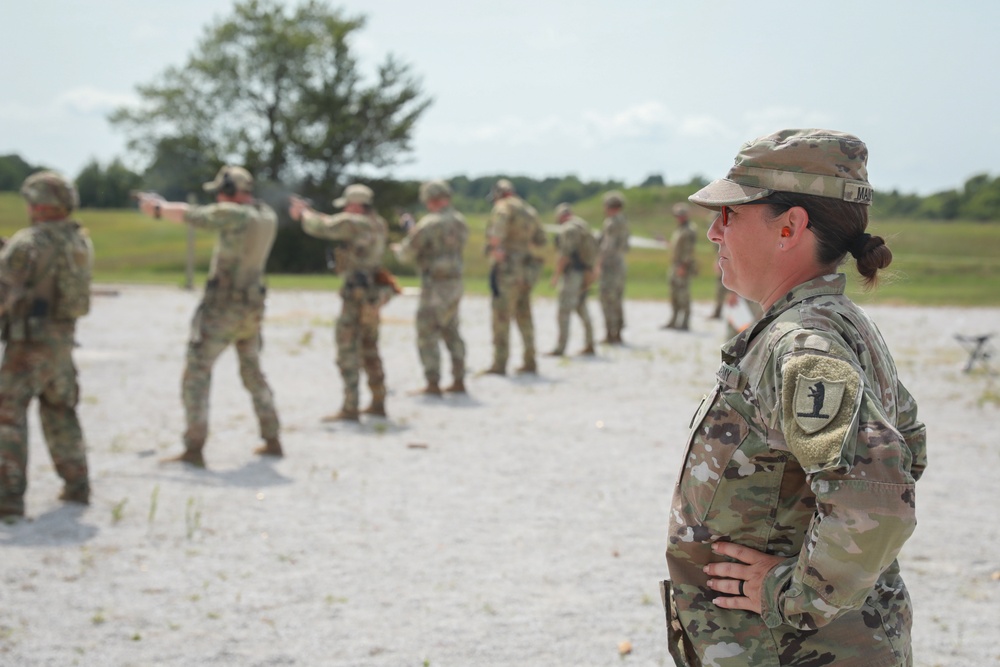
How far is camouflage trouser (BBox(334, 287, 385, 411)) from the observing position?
10.3 metres

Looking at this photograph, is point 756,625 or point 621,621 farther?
point 621,621

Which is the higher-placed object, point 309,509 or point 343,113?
point 343,113

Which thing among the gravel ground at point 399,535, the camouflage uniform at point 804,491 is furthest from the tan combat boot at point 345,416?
the camouflage uniform at point 804,491

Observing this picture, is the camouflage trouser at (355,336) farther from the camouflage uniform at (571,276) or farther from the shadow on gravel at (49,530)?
the camouflage uniform at (571,276)

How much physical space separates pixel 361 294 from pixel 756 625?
27.5 ft

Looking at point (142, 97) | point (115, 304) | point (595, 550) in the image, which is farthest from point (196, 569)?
point (142, 97)

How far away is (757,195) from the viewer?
2223mm

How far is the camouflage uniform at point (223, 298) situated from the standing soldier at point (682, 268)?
40.0 ft

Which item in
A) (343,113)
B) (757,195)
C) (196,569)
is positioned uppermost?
(343,113)

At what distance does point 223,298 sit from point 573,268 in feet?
27.0

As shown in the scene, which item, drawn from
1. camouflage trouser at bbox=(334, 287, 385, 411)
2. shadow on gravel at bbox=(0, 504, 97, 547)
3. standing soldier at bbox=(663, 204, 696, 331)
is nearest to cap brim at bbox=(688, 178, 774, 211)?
shadow on gravel at bbox=(0, 504, 97, 547)

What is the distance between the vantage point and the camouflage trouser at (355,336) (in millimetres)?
Result: 10289

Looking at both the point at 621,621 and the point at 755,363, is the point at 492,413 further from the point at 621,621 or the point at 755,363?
the point at 755,363

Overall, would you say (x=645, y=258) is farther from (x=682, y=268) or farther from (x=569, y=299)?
(x=569, y=299)
